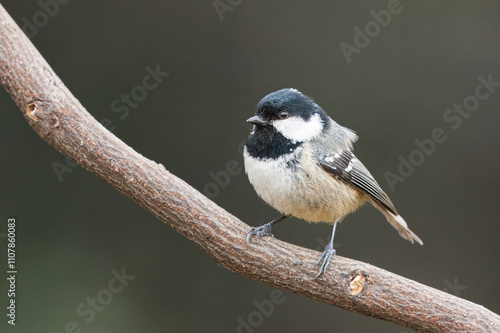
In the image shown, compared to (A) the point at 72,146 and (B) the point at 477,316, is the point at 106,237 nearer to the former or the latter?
(A) the point at 72,146

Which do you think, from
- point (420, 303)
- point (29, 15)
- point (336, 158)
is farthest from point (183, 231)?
point (29, 15)

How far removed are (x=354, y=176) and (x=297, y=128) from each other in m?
0.34

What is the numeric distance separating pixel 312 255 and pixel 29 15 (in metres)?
Result: 2.17

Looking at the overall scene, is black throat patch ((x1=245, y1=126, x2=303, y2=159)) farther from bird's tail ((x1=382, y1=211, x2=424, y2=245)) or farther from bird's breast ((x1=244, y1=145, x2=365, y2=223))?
bird's tail ((x1=382, y1=211, x2=424, y2=245))

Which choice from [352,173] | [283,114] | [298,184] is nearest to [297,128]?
[283,114]

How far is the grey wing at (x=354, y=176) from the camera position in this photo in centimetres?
211

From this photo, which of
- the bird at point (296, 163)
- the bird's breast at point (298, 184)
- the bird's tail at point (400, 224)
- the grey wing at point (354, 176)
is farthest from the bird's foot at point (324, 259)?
the bird's tail at point (400, 224)

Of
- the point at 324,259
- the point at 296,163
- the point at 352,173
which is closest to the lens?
the point at 324,259

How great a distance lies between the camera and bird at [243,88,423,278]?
6.60ft

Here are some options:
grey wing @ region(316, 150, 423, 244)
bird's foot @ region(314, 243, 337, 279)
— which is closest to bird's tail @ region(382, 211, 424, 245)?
grey wing @ region(316, 150, 423, 244)

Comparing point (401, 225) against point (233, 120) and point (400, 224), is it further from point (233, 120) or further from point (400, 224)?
point (233, 120)

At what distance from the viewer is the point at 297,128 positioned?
206 centimetres

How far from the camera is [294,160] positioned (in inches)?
79.7

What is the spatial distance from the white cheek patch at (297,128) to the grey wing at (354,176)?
93 millimetres
